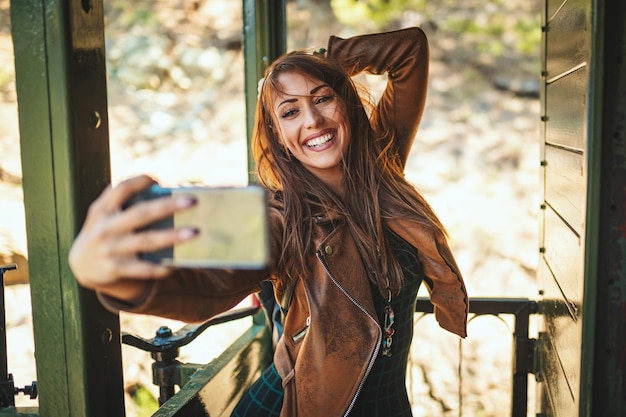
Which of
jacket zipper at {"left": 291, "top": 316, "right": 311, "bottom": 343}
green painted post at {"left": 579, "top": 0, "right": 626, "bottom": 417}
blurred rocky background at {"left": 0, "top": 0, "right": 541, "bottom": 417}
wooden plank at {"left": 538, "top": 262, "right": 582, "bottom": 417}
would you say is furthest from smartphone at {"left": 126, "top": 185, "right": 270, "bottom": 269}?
blurred rocky background at {"left": 0, "top": 0, "right": 541, "bottom": 417}

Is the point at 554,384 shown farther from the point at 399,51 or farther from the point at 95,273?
the point at 95,273

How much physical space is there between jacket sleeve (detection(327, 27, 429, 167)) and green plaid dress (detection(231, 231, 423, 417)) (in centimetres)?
59

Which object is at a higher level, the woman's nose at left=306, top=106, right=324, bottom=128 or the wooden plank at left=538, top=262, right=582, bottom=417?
the woman's nose at left=306, top=106, right=324, bottom=128

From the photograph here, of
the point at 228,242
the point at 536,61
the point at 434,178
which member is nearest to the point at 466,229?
the point at 434,178

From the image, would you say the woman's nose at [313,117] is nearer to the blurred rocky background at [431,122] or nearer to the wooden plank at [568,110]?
the wooden plank at [568,110]

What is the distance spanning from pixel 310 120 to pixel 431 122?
7410mm

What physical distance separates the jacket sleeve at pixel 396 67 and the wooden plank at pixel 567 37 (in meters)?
0.52

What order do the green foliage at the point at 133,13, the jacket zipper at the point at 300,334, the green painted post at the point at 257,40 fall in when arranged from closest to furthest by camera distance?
the jacket zipper at the point at 300,334 < the green painted post at the point at 257,40 < the green foliage at the point at 133,13

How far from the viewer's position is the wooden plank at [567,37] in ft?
6.83

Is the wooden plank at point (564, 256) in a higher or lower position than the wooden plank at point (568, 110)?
lower

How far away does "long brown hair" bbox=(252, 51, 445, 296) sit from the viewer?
1924 millimetres

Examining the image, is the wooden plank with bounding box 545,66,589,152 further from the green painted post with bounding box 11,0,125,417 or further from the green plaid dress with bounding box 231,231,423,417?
the green painted post with bounding box 11,0,125,417

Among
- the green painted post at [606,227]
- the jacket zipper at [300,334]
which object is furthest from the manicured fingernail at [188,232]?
the green painted post at [606,227]

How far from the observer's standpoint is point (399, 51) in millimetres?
2523
